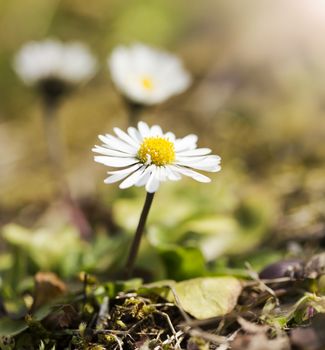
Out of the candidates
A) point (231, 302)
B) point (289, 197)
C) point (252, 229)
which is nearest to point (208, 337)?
point (231, 302)

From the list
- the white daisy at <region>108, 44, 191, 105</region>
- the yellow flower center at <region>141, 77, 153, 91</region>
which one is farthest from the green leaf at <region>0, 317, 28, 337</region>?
the yellow flower center at <region>141, 77, 153, 91</region>

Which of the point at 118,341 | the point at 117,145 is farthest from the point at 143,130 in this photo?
the point at 118,341

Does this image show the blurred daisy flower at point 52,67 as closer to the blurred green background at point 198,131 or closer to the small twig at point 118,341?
the blurred green background at point 198,131

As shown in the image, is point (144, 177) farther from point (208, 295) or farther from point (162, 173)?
point (208, 295)

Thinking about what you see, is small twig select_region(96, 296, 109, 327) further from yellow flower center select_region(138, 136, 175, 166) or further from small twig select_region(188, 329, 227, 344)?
yellow flower center select_region(138, 136, 175, 166)

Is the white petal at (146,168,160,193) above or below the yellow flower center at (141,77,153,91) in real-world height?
below

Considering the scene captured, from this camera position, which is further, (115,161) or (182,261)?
(182,261)

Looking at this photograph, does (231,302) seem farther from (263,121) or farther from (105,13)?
(105,13)
